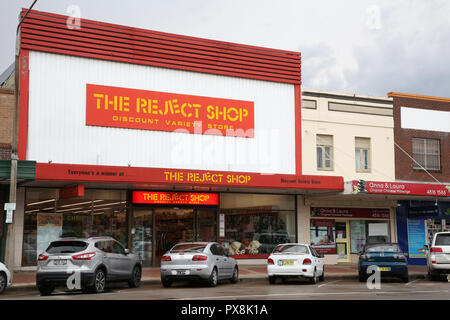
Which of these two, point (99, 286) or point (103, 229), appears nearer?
point (99, 286)

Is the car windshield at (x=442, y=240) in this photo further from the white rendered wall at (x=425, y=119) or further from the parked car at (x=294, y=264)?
the white rendered wall at (x=425, y=119)

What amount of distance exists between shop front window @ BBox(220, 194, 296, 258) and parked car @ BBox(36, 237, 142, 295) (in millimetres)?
10288

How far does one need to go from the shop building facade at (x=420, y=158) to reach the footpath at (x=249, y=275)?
15.9ft

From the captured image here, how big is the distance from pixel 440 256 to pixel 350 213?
338 inches

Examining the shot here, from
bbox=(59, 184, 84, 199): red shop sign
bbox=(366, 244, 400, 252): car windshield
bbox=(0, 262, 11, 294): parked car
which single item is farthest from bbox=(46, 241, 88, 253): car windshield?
bbox=(366, 244, 400, 252): car windshield

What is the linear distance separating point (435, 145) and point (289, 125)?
365 inches

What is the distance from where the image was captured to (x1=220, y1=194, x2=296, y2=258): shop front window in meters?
26.0

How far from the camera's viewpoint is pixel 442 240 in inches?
810

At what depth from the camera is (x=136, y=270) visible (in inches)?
704

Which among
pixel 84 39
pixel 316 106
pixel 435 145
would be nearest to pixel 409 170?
pixel 435 145

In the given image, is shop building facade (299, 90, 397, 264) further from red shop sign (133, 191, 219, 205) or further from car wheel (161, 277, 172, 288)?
car wheel (161, 277, 172, 288)

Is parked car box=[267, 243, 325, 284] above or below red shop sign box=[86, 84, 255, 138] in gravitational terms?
below

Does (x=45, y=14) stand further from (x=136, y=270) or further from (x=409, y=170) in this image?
(x=409, y=170)

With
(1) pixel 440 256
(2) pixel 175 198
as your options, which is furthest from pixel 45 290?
(1) pixel 440 256
